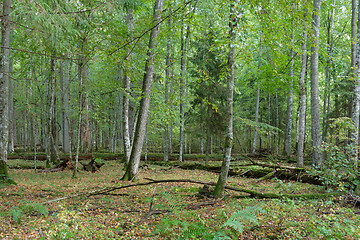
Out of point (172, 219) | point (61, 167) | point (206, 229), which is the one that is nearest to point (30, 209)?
point (172, 219)

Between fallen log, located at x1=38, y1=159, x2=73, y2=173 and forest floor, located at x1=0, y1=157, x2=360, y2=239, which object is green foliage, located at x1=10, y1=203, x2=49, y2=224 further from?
fallen log, located at x1=38, y1=159, x2=73, y2=173

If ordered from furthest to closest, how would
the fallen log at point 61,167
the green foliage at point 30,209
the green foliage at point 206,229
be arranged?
the fallen log at point 61,167 → the green foliage at point 30,209 → the green foliage at point 206,229

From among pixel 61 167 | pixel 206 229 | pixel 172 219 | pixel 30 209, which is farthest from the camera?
pixel 61 167

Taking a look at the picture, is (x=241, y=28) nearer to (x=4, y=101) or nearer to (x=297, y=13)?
(x=297, y=13)

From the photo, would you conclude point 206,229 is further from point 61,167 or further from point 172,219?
point 61,167

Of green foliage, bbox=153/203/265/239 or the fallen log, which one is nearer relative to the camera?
green foliage, bbox=153/203/265/239

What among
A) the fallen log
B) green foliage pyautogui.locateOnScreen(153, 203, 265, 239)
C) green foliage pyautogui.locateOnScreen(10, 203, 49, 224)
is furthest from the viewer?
the fallen log

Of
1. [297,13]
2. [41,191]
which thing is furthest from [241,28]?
[41,191]

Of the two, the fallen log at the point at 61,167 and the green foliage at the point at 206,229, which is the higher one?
the green foliage at the point at 206,229

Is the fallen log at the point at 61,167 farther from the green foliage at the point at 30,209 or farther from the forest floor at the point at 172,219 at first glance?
the green foliage at the point at 30,209

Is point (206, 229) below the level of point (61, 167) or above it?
above

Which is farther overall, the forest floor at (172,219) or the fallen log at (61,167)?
the fallen log at (61,167)

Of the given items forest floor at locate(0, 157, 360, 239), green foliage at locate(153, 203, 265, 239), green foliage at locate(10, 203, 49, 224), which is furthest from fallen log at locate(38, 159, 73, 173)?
green foliage at locate(153, 203, 265, 239)

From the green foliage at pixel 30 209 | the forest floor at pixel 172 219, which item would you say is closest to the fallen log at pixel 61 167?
the forest floor at pixel 172 219
